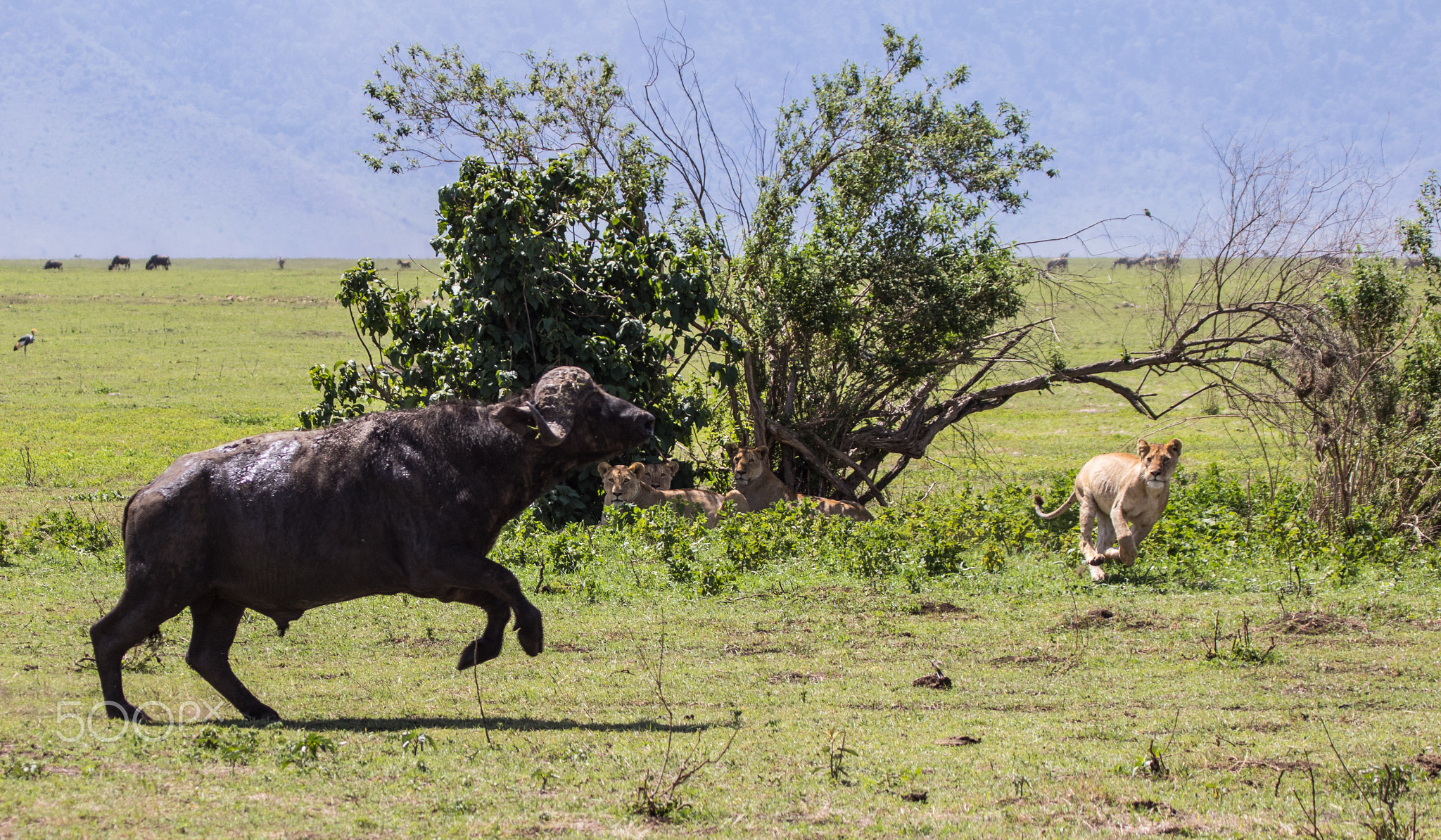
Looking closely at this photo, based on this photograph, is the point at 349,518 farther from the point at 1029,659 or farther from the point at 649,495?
the point at 649,495

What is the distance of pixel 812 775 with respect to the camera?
20.3 feet

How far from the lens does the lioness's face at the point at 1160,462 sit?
1157 cm

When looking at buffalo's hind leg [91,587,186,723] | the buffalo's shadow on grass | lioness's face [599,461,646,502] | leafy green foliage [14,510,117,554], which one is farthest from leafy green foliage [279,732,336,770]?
lioness's face [599,461,646,502]

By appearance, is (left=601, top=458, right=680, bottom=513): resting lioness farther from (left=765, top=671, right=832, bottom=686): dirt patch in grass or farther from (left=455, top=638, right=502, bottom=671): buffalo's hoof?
(left=455, top=638, right=502, bottom=671): buffalo's hoof

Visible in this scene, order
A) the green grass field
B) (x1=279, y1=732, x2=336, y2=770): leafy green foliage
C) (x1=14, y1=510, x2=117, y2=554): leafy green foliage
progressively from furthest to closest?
(x1=14, y1=510, x2=117, y2=554): leafy green foliage → (x1=279, y1=732, x2=336, y2=770): leafy green foliage → the green grass field

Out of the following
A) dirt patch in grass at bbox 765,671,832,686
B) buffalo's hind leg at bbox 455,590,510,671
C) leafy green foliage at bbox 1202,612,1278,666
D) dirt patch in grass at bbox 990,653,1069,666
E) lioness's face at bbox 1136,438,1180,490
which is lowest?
dirt patch in grass at bbox 765,671,832,686

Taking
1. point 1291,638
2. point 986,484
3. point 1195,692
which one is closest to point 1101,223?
point 986,484

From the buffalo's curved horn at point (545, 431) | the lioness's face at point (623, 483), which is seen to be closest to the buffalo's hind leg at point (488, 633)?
the buffalo's curved horn at point (545, 431)

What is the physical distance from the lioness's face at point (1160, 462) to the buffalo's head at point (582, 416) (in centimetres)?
579

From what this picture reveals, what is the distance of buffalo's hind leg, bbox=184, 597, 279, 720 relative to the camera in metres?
7.46

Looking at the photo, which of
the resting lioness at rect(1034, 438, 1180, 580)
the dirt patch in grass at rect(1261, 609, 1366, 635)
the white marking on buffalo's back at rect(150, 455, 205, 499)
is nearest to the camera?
the white marking on buffalo's back at rect(150, 455, 205, 499)

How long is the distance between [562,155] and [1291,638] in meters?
10.7

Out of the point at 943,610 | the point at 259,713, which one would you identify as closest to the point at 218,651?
the point at 259,713

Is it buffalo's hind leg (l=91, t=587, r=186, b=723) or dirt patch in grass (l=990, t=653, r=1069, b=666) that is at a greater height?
buffalo's hind leg (l=91, t=587, r=186, b=723)
